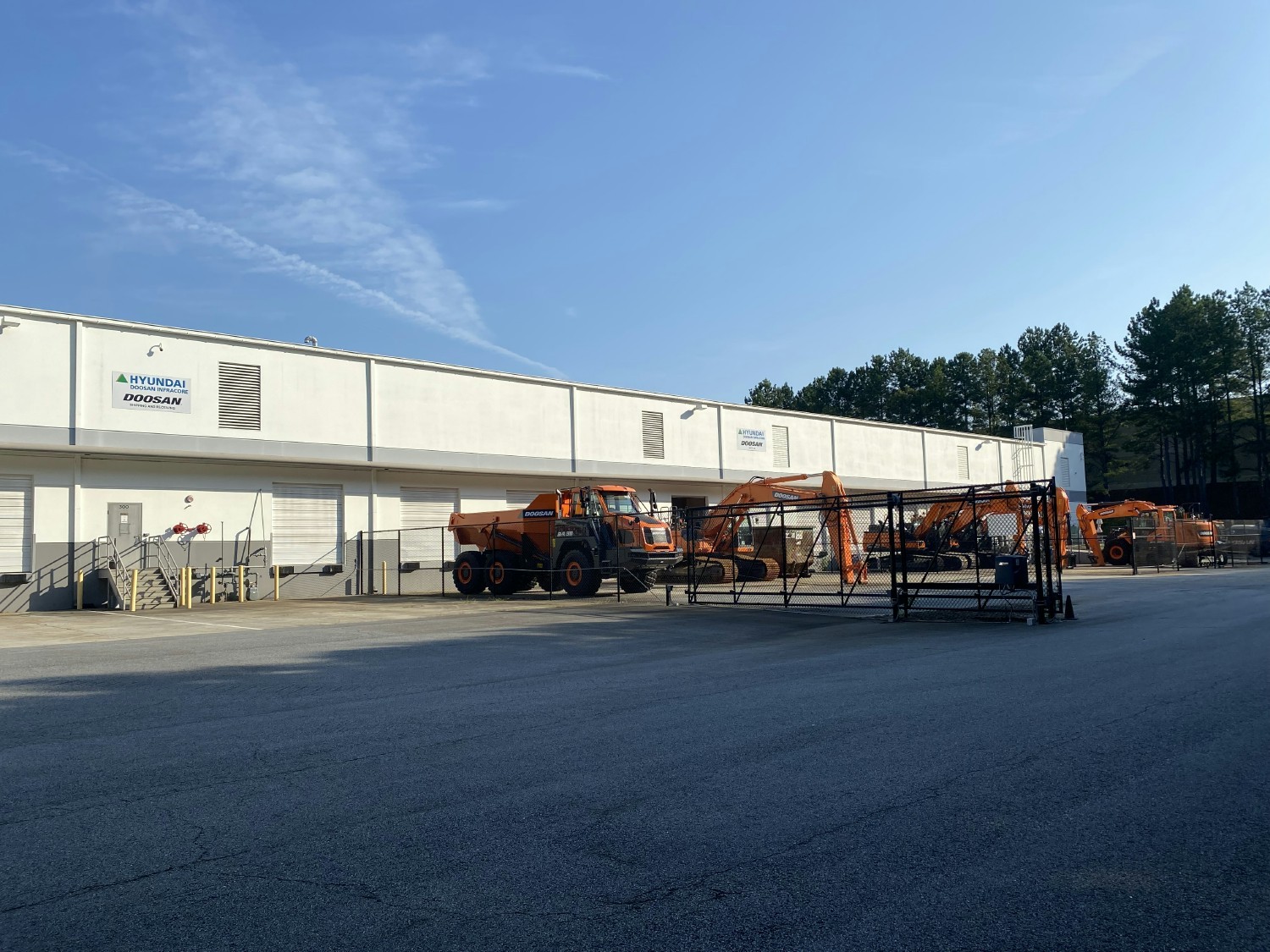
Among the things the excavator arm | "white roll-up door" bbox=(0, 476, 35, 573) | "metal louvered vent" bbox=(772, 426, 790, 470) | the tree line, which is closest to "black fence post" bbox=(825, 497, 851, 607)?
the excavator arm

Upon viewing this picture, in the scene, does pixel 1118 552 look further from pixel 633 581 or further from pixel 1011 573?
pixel 1011 573

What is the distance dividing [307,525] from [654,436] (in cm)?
1457

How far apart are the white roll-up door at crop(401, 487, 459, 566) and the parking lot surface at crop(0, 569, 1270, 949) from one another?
20.3m

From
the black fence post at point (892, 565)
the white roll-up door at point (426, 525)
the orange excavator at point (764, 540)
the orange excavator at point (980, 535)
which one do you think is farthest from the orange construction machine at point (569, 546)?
the black fence post at point (892, 565)

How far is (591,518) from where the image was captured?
86.3 ft

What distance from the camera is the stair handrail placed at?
26.2 m

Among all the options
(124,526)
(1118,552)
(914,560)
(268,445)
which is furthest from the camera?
(1118,552)

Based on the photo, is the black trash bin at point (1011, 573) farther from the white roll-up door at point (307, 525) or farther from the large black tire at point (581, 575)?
the white roll-up door at point (307, 525)

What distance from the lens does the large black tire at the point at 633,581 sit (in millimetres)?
25344

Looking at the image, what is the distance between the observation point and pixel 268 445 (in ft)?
94.5

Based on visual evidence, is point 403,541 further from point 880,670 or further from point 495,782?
point 495,782

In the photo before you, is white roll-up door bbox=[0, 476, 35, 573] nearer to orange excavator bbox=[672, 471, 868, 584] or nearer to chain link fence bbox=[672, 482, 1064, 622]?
orange excavator bbox=[672, 471, 868, 584]

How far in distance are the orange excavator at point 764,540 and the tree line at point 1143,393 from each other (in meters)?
49.7

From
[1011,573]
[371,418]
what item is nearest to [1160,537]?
[1011,573]
